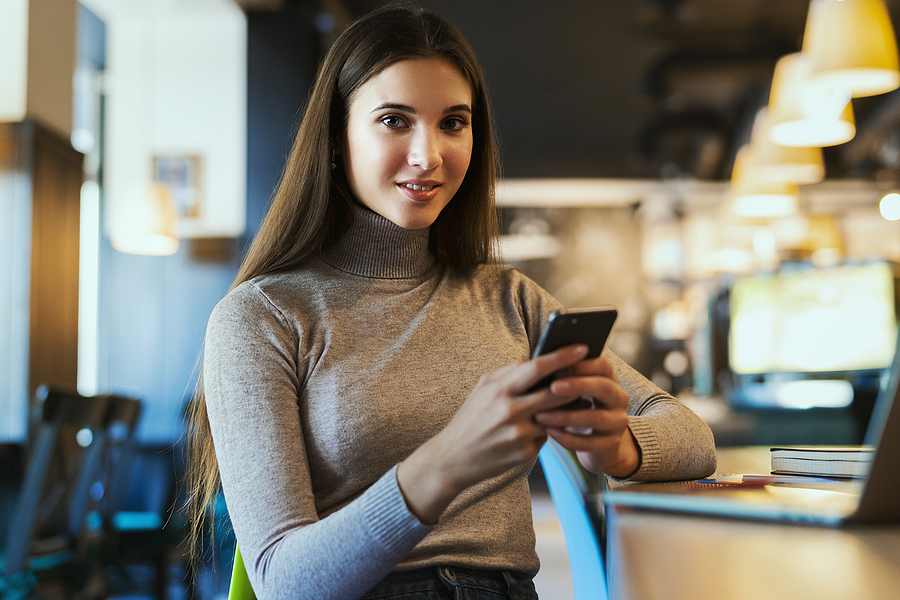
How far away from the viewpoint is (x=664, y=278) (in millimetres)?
8016

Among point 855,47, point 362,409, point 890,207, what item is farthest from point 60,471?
point 890,207

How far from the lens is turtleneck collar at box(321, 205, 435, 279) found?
113cm

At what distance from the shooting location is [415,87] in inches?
40.5

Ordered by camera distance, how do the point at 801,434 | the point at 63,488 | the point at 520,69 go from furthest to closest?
the point at 520,69
the point at 801,434
the point at 63,488

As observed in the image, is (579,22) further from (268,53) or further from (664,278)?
(664,278)

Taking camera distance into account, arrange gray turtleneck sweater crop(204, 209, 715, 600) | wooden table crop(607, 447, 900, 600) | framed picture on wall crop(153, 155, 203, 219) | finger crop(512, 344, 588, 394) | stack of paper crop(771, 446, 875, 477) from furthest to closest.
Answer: framed picture on wall crop(153, 155, 203, 219) → stack of paper crop(771, 446, 875, 477) → gray turtleneck sweater crop(204, 209, 715, 600) → finger crop(512, 344, 588, 394) → wooden table crop(607, 447, 900, 600)

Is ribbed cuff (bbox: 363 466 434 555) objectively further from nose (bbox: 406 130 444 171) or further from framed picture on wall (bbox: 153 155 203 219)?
framed picture on wall (bbox: 153 155 203 219)

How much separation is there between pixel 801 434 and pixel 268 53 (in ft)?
12.6

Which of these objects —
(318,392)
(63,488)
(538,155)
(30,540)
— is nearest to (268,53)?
(63,488)

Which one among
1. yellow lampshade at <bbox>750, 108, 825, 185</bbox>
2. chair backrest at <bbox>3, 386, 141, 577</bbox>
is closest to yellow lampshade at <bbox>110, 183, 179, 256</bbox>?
chair backrest at <bbox>3, 386, 141, 577</bbox>

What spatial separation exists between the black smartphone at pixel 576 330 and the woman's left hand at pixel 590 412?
0.6 inches

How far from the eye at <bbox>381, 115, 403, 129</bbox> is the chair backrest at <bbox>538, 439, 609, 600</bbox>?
0.49 meters

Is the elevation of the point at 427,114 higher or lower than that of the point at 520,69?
lower

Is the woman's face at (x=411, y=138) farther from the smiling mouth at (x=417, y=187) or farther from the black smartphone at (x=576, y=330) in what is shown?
the black smartphone at (x=576, y=330)
